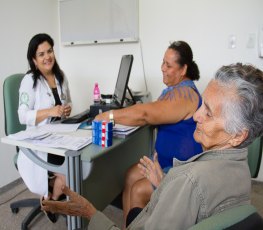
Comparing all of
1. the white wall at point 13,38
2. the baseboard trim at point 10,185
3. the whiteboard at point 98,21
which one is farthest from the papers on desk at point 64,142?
the whiteboard at point 98,21

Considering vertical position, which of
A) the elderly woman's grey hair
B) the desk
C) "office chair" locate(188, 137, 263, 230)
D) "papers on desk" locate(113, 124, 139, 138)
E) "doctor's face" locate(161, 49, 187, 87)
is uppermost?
"doctor's face" locate(161, 49, 187, 87)

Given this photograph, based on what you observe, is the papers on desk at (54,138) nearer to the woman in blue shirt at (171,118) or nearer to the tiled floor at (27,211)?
the woman in blue shirt at (171,118)

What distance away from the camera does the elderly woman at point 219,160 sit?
2.11 ft

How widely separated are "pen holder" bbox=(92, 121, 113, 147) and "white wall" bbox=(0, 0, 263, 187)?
56.4 inches

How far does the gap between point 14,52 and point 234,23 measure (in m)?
2.03

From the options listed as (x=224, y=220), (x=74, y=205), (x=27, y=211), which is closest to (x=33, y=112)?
(x=27, y=211)

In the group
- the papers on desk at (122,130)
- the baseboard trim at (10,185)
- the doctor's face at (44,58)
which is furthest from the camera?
the baseboard trim at (10,185)

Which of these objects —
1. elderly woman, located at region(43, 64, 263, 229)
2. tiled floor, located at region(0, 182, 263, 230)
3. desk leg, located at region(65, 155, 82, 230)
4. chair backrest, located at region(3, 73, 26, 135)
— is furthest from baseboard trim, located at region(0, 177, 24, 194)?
elderly woman, located at region(43, 64, 263, 229)

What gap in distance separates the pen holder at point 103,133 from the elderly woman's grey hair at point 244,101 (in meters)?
0.61

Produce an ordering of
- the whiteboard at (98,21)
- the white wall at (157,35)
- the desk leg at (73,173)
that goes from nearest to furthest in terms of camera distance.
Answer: the desk leg at (73,173)
the white wall at (157,35)
the whiteboard at (98,21)

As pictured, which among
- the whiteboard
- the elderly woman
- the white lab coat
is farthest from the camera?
the whiteboard

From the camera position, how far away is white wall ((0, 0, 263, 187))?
86.3 inches

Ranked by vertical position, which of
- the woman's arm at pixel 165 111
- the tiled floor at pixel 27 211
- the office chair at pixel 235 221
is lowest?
the tiled floor at pixel 27 211

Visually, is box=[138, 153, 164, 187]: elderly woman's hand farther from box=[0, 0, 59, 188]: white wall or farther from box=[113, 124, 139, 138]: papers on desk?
box=[0, 0, 59, 188]: white wall
